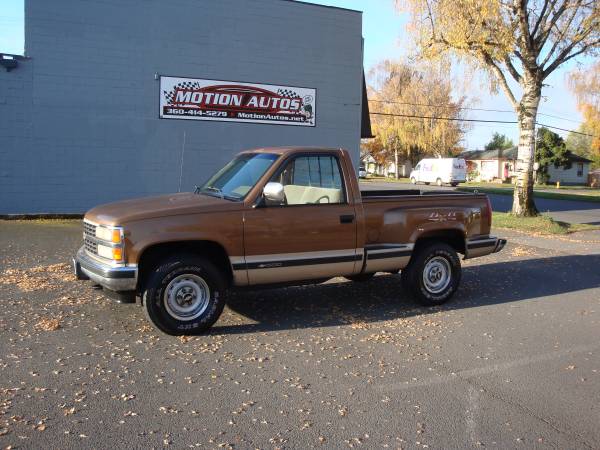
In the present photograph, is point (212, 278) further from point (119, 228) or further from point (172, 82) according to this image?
point (172, 82)

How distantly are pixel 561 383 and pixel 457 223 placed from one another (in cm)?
291

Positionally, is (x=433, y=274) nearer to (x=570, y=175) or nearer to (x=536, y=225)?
(x=536, y=225)

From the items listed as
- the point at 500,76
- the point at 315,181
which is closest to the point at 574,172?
the point at 500,76

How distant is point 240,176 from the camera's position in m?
6.45

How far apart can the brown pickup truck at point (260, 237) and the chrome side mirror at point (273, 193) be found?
1 centimetres

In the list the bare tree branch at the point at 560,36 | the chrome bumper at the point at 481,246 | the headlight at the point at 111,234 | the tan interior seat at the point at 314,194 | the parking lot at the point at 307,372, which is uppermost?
the bare tree branch at the point at 560,36

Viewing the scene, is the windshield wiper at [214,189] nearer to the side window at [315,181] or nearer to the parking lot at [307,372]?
the side window at [315,181]

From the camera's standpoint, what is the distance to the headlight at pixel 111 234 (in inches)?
214

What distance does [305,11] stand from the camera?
1750 cm

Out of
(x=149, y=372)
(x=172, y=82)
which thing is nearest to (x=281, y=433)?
(x=149, y=372)

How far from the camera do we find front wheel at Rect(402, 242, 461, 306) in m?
7.14

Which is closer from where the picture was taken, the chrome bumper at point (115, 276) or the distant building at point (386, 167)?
the chrome bumper at point (115, 276)

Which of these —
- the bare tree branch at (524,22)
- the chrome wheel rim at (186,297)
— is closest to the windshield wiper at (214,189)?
the chrome wheel rim at (186,297)

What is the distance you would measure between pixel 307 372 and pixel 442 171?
4516 cm
